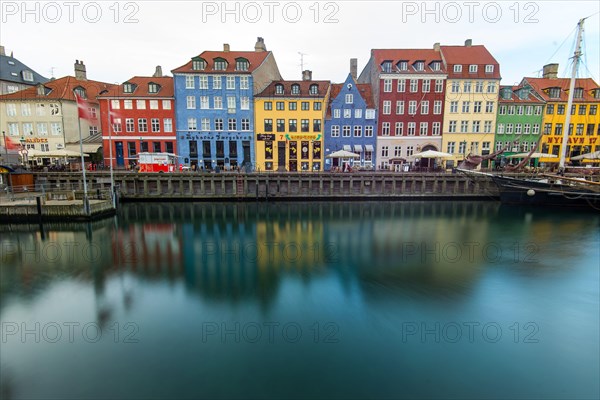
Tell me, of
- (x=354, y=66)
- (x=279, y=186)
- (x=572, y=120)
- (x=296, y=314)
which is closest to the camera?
(x=296, y=314)

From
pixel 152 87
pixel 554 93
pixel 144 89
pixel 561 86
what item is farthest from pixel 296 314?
pixel 561 86

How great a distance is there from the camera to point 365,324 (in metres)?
10.2

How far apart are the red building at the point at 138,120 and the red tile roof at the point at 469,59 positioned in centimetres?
3365

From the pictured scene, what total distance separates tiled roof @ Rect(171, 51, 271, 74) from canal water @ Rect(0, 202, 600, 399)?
78.9ft

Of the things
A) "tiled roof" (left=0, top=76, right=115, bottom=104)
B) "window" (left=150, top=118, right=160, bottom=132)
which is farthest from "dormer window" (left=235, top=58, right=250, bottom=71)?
"tiled roof" (left=0, top=76, right=115, bottom=104)

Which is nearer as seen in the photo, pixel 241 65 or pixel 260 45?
pixel 241 65

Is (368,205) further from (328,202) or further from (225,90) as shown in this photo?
(225,90)

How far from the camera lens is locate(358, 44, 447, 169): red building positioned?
131 ft

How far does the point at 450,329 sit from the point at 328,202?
21531mm

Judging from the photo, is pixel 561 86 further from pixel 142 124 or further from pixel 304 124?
pixel 142 124

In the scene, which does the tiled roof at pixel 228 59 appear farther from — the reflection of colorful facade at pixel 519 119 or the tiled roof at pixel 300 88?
the reflection of colorful facade at pixel 519 119

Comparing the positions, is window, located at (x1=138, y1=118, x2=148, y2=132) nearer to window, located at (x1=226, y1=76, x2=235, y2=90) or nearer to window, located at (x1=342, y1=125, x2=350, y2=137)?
window, located at (x1=226, y1=76, x2=235, y2=90)

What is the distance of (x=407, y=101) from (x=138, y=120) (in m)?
32.2

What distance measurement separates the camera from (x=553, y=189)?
28.1m
